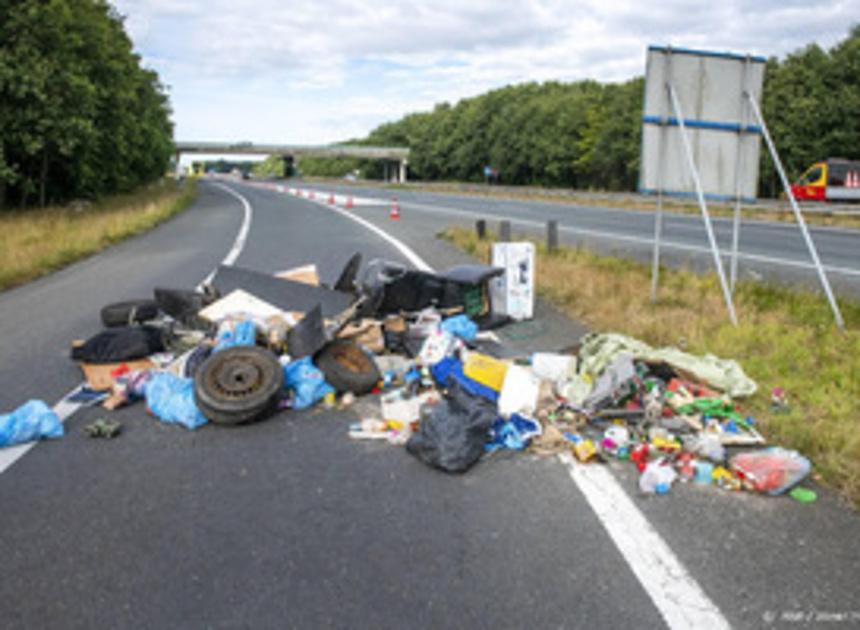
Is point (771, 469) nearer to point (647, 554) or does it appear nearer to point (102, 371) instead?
point (647, 554)

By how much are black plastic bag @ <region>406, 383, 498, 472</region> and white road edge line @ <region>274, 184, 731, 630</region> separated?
528 millimetres

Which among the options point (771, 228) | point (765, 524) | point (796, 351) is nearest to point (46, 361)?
point (765, 524)

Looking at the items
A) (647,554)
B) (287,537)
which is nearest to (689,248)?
(647,554)

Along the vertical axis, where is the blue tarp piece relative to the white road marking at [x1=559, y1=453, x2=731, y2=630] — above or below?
above

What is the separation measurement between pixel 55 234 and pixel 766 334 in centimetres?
1631

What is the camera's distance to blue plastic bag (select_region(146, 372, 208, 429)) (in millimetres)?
4820

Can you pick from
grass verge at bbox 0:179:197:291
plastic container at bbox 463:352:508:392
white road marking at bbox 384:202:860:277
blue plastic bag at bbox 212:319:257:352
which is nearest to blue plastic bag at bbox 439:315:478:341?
plastic container at bbox 463:352:508:392

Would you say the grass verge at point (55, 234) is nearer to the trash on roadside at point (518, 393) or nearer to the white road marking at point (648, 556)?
the trash on roadside at point (518, 393)

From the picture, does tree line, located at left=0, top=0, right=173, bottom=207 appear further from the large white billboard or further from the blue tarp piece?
the blue tarp piece

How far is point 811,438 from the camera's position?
441cm

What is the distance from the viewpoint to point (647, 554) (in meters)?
3.17

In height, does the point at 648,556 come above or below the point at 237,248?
below

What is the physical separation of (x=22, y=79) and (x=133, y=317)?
1658cm

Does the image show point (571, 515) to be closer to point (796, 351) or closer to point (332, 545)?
point (332, 545)
